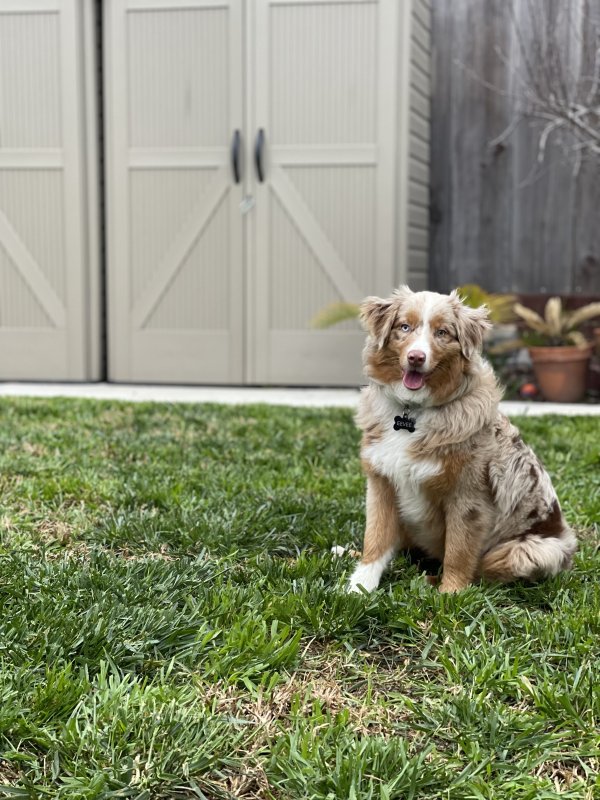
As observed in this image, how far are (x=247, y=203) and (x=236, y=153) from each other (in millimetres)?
376

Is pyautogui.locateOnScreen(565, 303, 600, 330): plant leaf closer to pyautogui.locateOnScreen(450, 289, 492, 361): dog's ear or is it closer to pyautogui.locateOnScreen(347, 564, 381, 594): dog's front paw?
pyautogui.locateOnScreen(450, 289, 492, 361): dog's ear

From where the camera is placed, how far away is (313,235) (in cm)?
680

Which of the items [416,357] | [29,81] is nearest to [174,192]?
[29,81]

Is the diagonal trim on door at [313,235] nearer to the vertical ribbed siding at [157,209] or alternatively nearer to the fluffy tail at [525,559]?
the vertical ribbed siding at [157,209]

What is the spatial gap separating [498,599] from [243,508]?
115 centimetres

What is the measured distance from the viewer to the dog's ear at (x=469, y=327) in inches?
102

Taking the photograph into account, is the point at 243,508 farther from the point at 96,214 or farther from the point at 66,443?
the point at 96,214

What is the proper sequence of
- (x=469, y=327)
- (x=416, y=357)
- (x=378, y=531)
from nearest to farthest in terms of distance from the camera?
1. (x=416, y=357)
2. (x=469, y=327)
3. (x=378, y=531)

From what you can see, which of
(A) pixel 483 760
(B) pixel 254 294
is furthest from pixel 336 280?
(A) pixel 483 760

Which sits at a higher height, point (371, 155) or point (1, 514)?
point (371, 155)

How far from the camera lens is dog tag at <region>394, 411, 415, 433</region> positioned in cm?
268

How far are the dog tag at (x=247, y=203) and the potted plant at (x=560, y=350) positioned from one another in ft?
7.00

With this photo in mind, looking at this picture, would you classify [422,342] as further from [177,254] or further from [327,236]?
[177,254]

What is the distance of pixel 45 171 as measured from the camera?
276 inches
